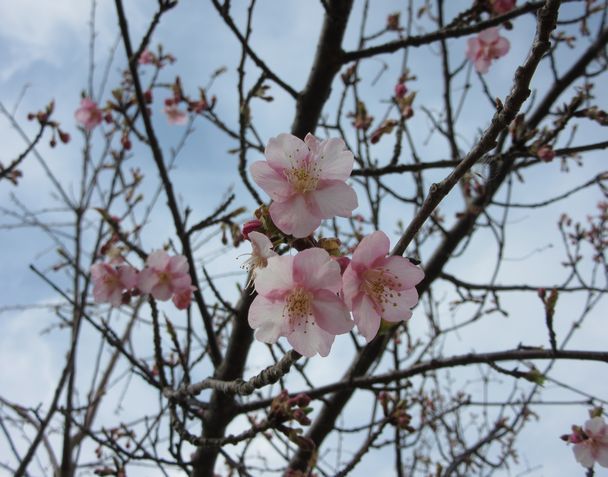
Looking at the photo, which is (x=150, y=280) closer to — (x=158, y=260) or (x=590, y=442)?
(x=158, y=260)

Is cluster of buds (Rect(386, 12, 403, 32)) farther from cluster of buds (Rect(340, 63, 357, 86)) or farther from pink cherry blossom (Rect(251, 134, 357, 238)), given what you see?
pink cherry blossom (Rect(251, 134, 357, 238))

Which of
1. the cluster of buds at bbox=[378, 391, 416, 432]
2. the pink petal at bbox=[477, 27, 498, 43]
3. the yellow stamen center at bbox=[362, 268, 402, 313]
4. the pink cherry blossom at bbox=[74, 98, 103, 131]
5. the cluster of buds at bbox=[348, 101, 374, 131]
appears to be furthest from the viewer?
the pink cherry blossom at bbox=[74, 98, 103, 131]

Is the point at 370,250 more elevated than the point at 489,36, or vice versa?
the point at 489,36

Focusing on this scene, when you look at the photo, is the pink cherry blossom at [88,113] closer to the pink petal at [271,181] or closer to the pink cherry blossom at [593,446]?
the pink petal at [271,181]

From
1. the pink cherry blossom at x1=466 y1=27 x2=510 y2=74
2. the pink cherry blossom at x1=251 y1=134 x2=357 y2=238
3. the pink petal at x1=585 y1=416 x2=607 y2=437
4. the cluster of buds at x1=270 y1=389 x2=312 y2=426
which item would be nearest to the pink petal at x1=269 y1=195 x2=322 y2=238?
the pink cherry blossom at x1=251 y1=134 x2=357 y2=238

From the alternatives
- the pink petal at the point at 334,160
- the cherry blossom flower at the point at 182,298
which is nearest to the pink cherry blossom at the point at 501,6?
the pink petal at the point at 334,160

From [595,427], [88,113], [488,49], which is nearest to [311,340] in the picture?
[595,427]

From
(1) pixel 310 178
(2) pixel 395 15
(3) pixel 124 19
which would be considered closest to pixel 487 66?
(2) pixel 395 15
